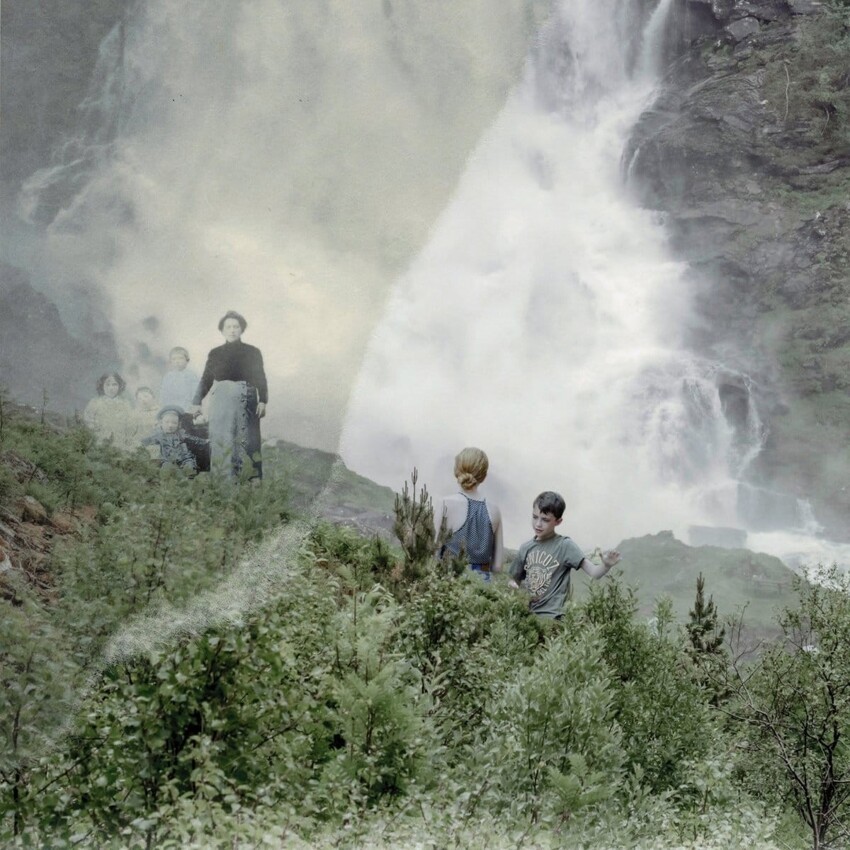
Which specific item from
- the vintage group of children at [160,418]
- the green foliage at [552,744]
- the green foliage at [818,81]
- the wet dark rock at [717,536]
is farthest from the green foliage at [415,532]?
the green foliage at [818,81]

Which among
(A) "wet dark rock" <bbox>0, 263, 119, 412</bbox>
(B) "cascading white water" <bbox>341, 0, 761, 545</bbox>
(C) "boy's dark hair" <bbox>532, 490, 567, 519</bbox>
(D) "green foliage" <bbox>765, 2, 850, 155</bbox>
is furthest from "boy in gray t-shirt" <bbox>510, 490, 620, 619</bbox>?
(D) "green foliage" <bbox>765, 2, 850, 155</bbox>

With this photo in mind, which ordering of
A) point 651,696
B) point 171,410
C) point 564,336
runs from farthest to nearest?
point 564,336 < point 651,696 < point 171,410

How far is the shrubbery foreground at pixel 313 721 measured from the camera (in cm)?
288

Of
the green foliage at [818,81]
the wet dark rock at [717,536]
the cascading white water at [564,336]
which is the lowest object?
the wet dark rock at [717,536]

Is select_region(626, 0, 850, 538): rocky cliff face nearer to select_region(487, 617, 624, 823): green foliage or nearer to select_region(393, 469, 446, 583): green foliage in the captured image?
select_region(393, 469, 446, 583): green foliage

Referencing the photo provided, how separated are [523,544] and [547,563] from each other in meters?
0.17

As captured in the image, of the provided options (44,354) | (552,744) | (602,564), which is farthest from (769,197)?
(44,354)

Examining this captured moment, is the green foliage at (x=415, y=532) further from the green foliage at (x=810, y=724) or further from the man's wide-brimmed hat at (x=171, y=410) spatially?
the man's wide-brimmed hat at (x=171, y=410)

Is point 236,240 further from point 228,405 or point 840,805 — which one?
point 840,805

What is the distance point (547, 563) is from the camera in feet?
18.2

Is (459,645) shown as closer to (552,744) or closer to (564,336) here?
(552,744)

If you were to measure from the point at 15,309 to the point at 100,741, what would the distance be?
4.28 feet

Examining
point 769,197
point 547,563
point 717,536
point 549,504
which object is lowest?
point 547,563

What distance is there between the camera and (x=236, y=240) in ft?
11.0
